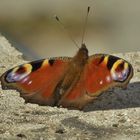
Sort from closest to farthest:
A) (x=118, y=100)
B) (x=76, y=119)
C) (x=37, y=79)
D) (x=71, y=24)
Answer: (x=76, y=119), (x=37, y=79), (x=118, y=100), (x=71, y=24)

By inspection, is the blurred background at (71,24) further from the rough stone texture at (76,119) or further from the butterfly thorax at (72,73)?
the butterfly thorax at (72,73)

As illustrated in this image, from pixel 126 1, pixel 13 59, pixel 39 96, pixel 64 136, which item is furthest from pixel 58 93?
pixel 126 1

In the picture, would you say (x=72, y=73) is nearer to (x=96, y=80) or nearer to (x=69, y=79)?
(x=69, y=79)

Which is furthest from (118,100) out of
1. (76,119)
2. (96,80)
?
(76,119)

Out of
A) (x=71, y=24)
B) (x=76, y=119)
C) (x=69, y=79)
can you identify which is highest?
(x=69, y=79)

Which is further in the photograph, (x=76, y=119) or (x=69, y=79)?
(x=69, y=79)

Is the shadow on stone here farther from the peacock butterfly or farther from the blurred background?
the blurred background

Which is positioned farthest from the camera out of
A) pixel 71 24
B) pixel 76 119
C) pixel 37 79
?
pixel 71 24

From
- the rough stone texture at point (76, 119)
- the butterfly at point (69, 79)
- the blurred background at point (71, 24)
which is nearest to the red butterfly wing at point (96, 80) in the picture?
the butterfly at point (69, 79)
